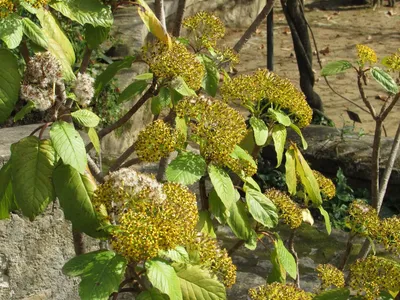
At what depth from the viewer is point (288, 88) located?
2.29 m

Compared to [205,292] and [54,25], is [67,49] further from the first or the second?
[205,292]

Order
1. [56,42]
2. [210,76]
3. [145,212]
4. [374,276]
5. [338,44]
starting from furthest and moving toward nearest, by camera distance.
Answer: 1. [338,44]
2. [210,76]
3. [374,276]
4. [56,42]
5. [145,212]

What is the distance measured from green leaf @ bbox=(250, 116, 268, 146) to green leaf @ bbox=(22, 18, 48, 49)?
0.69 meters

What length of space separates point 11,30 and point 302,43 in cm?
491

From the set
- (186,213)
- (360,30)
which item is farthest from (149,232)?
(360,30)

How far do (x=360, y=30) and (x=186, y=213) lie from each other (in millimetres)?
10154

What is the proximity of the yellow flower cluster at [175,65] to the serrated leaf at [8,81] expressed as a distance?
0.35 m

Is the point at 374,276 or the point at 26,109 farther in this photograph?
the point at 374,276

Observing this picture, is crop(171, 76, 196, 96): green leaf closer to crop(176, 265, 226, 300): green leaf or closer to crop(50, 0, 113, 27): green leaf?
crop(50, 0, 113, 27): green leaf

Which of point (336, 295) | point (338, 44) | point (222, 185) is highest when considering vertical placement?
point (222, 185)

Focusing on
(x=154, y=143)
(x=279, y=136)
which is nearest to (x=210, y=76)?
(x=279, y=136)

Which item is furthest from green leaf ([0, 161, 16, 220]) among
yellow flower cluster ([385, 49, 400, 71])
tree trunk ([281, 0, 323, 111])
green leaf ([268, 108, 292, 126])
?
tree trunk ([281, 0, 323, 111])

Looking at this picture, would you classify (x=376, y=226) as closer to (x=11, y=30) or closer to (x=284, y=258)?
(x=284, y=258)

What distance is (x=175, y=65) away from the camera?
1.99 metres
